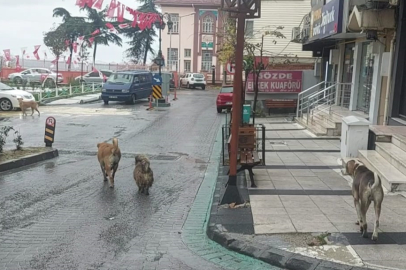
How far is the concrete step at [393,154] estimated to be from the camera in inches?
328

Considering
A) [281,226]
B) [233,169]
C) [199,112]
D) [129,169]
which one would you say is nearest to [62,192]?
[129,169]

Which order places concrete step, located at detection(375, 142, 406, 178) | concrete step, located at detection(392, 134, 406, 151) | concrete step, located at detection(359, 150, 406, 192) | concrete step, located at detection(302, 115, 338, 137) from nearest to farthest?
concrete step, located at detection(359, 150, 406, 192) → concrete step, located at detection(375, 142, 406, 178) → concrete step, located at detection(392, 134, 406, 151) → concrete step, located at detection(302, 115, 338, 137)

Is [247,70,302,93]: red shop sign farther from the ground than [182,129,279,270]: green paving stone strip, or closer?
farther from the ground

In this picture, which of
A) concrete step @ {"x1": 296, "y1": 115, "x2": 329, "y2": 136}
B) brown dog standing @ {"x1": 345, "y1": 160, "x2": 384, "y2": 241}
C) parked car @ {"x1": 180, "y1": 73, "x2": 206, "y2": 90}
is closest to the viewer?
brown dog standing @ {"x1": 345, "y1": 160, "x2": 384, "y2": 241}

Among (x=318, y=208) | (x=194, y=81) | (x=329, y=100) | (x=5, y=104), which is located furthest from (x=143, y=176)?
(x=194, y=81)

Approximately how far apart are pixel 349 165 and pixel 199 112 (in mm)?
18194

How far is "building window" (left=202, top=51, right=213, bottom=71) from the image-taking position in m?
55.4

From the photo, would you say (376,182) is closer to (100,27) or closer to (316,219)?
(316,219)

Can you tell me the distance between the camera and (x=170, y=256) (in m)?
5.36

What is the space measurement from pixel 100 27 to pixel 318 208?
58708 mm

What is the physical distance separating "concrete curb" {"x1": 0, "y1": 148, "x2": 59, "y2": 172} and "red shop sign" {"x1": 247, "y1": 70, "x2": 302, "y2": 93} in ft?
42.4

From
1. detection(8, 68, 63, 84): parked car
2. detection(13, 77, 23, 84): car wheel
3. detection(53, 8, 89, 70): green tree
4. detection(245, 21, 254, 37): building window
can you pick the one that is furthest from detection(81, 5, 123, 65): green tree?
detection(245, 21, 254, 37): building window

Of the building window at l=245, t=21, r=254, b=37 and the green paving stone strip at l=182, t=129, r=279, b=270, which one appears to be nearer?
the green paving stone strip at l=182, t=129, r=279, b=270

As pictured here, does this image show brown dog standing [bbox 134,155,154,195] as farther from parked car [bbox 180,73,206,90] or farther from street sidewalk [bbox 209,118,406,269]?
parked car [bbox 180,73,206,90]
